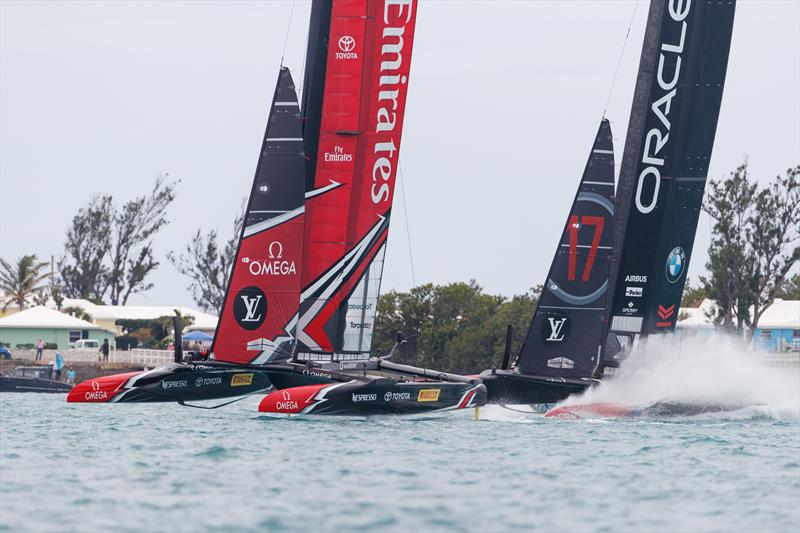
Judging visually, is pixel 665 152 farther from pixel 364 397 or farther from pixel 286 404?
pixel 286 404

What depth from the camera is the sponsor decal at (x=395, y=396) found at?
24.5m

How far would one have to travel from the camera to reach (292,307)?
25.7m

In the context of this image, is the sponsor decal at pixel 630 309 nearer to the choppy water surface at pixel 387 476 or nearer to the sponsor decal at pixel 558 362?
the sponsor decal at pixel 558 362

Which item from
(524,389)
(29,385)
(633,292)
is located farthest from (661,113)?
(29,385)

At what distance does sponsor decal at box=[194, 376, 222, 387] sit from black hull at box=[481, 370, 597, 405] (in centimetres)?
537

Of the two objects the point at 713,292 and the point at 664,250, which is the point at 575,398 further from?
the point at 713,292

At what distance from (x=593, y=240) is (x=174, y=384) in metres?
→ 9.00

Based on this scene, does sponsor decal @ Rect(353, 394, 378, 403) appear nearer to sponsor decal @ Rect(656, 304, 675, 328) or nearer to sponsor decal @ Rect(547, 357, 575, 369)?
sponsor decal @ Rect(547, 357, 575, 369)

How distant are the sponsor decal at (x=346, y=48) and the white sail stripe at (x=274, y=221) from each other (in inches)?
125

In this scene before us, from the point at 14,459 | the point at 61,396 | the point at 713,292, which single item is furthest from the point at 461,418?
the point at 713,292

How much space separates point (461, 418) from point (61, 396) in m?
20.7

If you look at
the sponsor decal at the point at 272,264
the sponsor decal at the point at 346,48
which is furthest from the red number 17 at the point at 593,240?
the sponsor decal at the point at 272,264

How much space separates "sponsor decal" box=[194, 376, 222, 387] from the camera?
82.3 ft

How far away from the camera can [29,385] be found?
4588 centimetres
